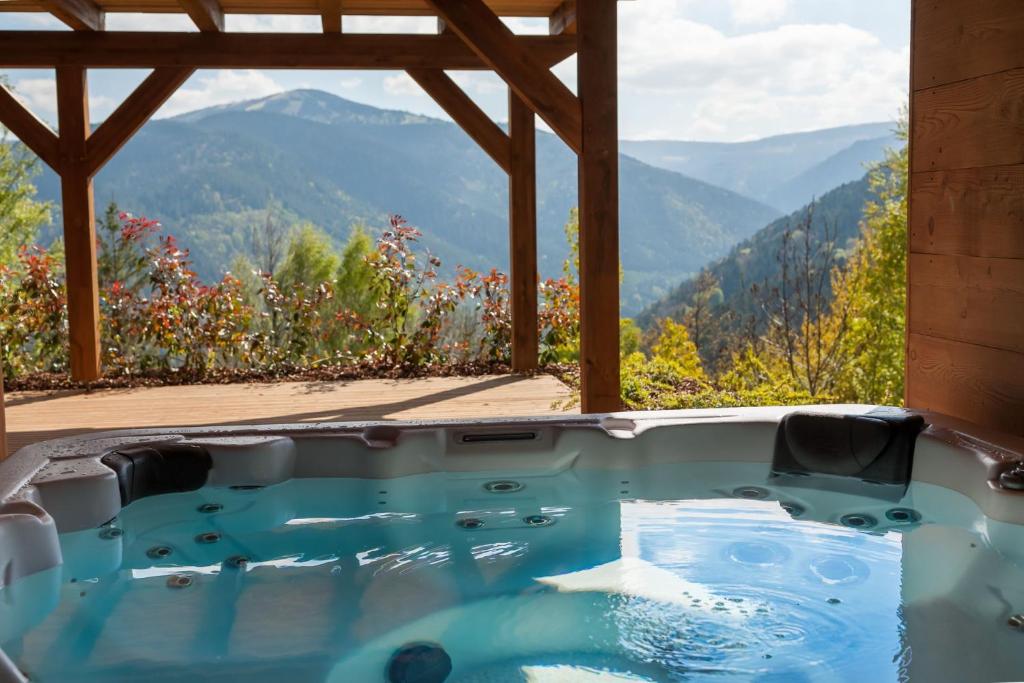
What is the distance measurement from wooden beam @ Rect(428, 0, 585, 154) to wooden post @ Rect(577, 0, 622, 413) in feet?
0.21

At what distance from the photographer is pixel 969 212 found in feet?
9.08

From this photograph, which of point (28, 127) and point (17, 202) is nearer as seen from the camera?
point (28, 127)

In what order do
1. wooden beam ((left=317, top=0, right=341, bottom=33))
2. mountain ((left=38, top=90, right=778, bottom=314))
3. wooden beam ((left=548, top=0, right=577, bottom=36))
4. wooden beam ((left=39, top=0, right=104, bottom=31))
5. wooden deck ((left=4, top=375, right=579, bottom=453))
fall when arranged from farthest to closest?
mountain ((left=38, top=90, right=778, bottom=314))
wooden beam ((left=548, top=0, right=577, bottom=36))
wooden beam ((left=317, top=0, right=341, bottom=33))
wooden beam ((left=39, top=0, right=104, bottom=31))
wooden deck ((left=4, top=375, right=579, bottom=453))

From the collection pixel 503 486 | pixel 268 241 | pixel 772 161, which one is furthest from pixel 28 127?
pixel 772 161

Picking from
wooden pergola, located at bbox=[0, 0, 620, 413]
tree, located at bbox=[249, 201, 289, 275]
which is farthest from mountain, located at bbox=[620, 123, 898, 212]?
wooden pergola, located at bbox=[0, 0, 620, 413]

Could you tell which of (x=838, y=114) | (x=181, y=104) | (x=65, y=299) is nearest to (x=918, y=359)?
(x=65, y=299)

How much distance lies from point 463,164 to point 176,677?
27723 mm

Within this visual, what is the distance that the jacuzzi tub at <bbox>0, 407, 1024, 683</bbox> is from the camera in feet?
6.31

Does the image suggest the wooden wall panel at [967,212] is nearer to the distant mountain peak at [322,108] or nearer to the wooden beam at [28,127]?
the wooden beam at [28,127]

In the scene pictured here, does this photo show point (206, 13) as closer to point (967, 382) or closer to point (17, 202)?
point (967, 382)

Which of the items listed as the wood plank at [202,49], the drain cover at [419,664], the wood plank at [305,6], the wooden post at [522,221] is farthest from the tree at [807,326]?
the drain cover at [419,664]

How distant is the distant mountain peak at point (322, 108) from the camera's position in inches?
1134

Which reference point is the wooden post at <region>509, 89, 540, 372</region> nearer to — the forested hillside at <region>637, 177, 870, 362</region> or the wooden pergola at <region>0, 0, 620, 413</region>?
the wooden pergola at <region>0, 0, 620, 413</region>

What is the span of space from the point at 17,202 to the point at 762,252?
1305 cm
